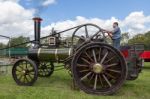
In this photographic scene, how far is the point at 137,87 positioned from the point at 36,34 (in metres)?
3.72

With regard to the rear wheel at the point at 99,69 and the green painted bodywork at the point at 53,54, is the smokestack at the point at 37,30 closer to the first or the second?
the green painted bodywork at the point at 53,54

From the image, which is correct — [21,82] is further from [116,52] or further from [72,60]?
[116,52]

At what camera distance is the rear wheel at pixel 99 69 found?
8219 millimetres

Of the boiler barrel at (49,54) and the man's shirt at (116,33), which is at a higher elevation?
the man's shirt at (116,33)

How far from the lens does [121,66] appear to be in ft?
26.9

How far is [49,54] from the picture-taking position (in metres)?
9.56

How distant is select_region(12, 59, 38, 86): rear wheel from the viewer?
30.8ft

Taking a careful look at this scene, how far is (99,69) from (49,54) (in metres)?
2.04

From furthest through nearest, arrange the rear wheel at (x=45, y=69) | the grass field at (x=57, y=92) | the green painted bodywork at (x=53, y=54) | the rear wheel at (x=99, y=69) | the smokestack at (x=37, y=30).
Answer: the rear wheel at (x=45, y=69) → the smokestack at (x=37, y=30) → the green painted bodywork at (x=53, y=54) → the rear wheel at (x=99, y=69) → the grass field at (x=57, y=92)

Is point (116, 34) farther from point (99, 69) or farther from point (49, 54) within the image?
point (49, 54)

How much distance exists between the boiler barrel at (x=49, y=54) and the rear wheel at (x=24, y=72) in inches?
16.3

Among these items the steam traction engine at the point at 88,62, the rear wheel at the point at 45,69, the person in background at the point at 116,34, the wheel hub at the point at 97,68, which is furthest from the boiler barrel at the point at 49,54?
the person in background at the point at 116,34

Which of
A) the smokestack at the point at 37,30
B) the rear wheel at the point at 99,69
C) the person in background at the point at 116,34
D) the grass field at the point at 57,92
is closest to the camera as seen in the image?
the grass field at the point at 57,92

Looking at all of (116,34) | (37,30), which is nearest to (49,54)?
(37,30)
